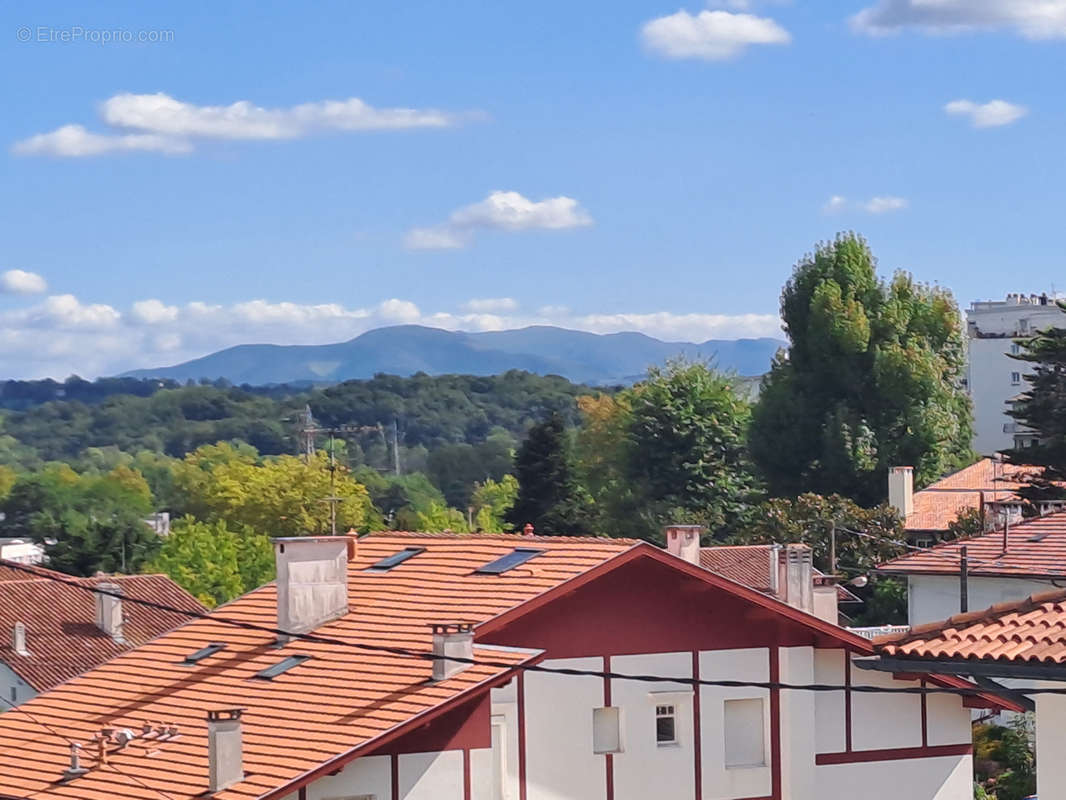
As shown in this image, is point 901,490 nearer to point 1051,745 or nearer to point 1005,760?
point 1005,760

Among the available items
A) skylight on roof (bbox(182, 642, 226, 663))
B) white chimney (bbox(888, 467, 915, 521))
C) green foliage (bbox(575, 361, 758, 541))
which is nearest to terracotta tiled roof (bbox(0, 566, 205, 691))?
white chimney (bbox(888, 467, 915, 521))

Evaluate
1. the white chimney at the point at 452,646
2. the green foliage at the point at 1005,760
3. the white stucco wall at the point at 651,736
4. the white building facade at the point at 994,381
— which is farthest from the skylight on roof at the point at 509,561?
the white building facade at the point at 994,381

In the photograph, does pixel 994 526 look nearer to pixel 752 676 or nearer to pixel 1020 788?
pixel 1020 788

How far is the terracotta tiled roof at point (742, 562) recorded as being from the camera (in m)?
55.3

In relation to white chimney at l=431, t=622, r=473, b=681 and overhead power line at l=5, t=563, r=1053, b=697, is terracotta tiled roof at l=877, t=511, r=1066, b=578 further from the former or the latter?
white chimney at l=431, t=622, r=473, b=681

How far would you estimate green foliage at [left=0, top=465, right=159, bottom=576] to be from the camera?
7531cm

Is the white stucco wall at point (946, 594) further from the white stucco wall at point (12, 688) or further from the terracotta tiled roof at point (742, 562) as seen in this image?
the white stucco wall at point (12, 688)

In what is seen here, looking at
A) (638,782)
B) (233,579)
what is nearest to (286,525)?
(233,579)

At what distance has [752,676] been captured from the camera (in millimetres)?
23422

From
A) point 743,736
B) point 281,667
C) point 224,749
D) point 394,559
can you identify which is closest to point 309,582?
point 281,667

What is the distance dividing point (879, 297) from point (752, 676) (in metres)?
60.9

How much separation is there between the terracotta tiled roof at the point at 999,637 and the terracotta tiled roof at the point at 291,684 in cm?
814

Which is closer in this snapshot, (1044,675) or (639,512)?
(1044,675)

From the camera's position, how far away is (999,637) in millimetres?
11672
